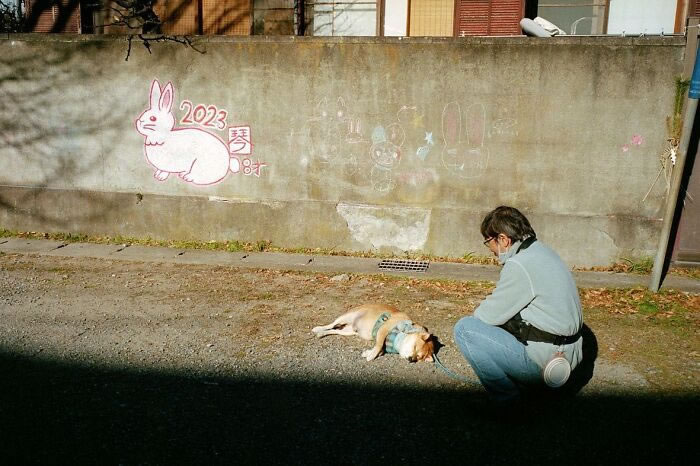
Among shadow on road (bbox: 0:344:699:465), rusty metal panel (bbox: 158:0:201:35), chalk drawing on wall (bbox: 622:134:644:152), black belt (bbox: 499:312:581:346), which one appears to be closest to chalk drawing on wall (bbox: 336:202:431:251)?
chalk drawing on wall (bbox: 622:134:644:152)

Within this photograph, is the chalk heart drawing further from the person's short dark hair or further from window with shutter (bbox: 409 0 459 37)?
the person's short dark hair

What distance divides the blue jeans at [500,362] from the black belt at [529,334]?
0.14ft

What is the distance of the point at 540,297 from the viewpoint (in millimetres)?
Answer: 3920

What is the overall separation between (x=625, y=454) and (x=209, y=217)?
691cm

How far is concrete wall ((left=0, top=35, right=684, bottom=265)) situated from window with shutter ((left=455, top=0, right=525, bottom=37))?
3.95 metres

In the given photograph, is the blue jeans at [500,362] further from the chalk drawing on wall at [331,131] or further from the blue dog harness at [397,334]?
the chalk drawing on wall at [331,131]

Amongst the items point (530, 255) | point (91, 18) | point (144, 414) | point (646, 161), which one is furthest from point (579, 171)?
point (91, 18)

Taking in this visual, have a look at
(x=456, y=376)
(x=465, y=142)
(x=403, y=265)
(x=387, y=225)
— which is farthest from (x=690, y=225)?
(x=456, y=376)

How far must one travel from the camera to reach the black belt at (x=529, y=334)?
396 centimetres

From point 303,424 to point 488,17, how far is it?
997 centimetres

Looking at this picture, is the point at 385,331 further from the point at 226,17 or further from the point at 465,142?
the point at 226,17

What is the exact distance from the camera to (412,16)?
39.9 ft

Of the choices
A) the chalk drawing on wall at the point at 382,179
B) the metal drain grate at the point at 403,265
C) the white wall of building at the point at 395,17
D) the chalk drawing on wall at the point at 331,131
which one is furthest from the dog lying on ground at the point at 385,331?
the white wall of building at the point at 395,17

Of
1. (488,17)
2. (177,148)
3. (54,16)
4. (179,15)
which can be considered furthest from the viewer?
(54,16)
